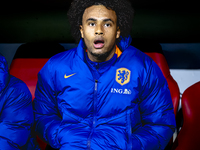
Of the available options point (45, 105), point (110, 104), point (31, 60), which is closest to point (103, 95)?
point (110, 104)

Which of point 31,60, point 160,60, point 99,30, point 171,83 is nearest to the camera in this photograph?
point 99,30

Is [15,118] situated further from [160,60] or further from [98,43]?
[160,60]

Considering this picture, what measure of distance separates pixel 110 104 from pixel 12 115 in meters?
0.41

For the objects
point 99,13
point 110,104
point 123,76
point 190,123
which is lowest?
point 190,123

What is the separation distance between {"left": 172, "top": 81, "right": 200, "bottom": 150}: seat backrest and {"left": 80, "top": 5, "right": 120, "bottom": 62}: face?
0.44 meters

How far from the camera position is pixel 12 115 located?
91cm

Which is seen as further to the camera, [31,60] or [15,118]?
[31,60]

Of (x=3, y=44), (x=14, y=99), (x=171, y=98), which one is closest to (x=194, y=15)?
(x=171, y=98)

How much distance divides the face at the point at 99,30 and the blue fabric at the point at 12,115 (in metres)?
0.36

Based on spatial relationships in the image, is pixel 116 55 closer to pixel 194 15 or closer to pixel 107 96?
pixel 107 96

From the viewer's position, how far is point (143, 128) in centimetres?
93

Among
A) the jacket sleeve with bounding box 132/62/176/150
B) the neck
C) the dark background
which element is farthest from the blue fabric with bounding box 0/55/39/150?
the dark background

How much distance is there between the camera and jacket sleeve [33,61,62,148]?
955mm

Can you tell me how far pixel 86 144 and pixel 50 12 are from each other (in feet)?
3.06
